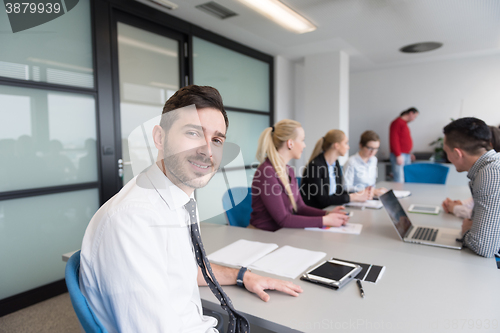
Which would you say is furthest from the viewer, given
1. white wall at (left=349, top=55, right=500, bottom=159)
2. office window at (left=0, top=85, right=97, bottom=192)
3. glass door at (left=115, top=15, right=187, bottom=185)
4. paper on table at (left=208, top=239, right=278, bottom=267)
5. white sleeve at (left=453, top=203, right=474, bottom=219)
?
white wall at (left=349, top=55, right=500, bottom=159)

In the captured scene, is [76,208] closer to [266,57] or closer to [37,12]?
[37,12]

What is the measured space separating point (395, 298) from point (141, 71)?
308 cm

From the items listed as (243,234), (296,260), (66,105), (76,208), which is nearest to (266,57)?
(66,105)

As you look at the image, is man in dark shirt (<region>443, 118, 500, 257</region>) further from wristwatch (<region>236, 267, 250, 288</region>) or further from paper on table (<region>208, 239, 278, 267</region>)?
wristwatch (<region>236, 267, 250, 288</region>)

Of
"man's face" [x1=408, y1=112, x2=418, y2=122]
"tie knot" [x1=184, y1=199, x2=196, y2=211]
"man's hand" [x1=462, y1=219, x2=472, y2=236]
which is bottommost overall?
"man's hand" [x1=462, y1=219, x2=472, y2=236]

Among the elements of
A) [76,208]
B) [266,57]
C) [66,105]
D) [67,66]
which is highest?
[266,57]

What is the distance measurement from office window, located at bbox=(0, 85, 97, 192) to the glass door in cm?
31

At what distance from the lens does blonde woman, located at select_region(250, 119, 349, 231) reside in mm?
1875

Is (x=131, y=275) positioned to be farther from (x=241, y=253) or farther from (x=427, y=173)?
(x=427, y=173)

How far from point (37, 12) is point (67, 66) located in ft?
1.38

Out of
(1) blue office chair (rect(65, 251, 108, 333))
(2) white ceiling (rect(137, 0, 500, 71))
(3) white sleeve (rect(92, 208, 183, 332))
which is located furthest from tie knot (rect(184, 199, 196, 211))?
(2) white ceiling (rect(137, 0, 500, 71))

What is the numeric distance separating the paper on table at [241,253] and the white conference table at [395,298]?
70 mm

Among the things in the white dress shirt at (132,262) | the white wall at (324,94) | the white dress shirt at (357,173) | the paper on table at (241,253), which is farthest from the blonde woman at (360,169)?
the white dress shirt at (132,262)

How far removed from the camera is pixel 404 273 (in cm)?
118
